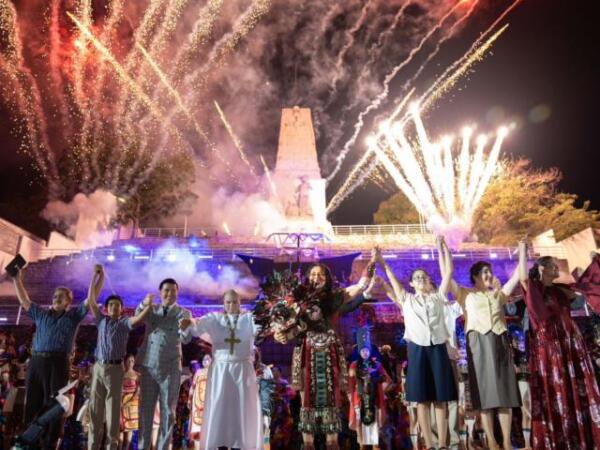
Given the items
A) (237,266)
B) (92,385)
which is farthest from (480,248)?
(92,385)

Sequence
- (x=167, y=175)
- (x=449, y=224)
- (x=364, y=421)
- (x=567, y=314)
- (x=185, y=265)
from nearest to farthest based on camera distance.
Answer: (x=567, y=314) → (x=364, y=421) → (x=185, y=265) → (x=449, y=224) → (x=167, y=175)

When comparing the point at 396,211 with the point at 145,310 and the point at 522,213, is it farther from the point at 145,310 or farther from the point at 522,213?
the point at 145,310

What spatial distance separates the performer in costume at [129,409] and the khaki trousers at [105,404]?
1.43 meters

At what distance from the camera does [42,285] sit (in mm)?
18844

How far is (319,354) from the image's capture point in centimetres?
429

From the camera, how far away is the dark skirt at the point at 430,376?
4082mm

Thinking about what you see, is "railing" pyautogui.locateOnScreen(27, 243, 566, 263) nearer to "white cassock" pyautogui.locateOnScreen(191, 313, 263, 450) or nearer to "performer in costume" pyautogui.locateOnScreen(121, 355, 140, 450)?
"performer in costume" pyautogui.locateOnScreen(121, 355, 140, 450)

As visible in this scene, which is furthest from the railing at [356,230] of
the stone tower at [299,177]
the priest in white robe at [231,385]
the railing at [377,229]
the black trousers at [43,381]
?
the priest in white robe at [231,385]

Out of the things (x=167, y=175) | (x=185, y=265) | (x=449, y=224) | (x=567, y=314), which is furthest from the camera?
(x=167, y=175)

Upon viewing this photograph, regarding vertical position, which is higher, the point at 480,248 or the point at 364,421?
the point at 480,248

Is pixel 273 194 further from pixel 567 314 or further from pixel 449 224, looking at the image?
pixel 567 314

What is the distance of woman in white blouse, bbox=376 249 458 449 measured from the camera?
4086mm

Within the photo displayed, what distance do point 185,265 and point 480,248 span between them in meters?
15.0

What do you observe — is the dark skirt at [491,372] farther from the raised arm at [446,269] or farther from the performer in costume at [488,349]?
the raised arm at [446,269]
